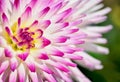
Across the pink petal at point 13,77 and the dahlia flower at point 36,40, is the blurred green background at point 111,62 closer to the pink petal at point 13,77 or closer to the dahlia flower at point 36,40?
the dahlia flower at point 36,40

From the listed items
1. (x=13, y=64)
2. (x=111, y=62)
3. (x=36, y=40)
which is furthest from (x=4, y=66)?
(x=111, y=62)

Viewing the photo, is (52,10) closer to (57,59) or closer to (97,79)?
(57,59)

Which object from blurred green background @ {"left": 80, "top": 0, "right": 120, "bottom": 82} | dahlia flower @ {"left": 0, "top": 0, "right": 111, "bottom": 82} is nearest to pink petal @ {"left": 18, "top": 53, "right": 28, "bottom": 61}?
dahlia flower @ {"left": 0, "top": 0, "right": 111, "bottom": 82}

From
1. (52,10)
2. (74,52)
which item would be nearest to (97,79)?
(74,52)

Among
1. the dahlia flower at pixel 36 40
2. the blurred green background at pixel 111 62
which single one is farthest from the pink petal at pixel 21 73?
the blurred green background at pixel 111 62

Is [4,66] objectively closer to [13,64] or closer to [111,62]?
[13,64]

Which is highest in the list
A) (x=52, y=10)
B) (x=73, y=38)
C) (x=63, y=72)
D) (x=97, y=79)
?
(x=52, y=10)

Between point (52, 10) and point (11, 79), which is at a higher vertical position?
point (52, 10)

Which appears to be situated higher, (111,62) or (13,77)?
(13,77)
